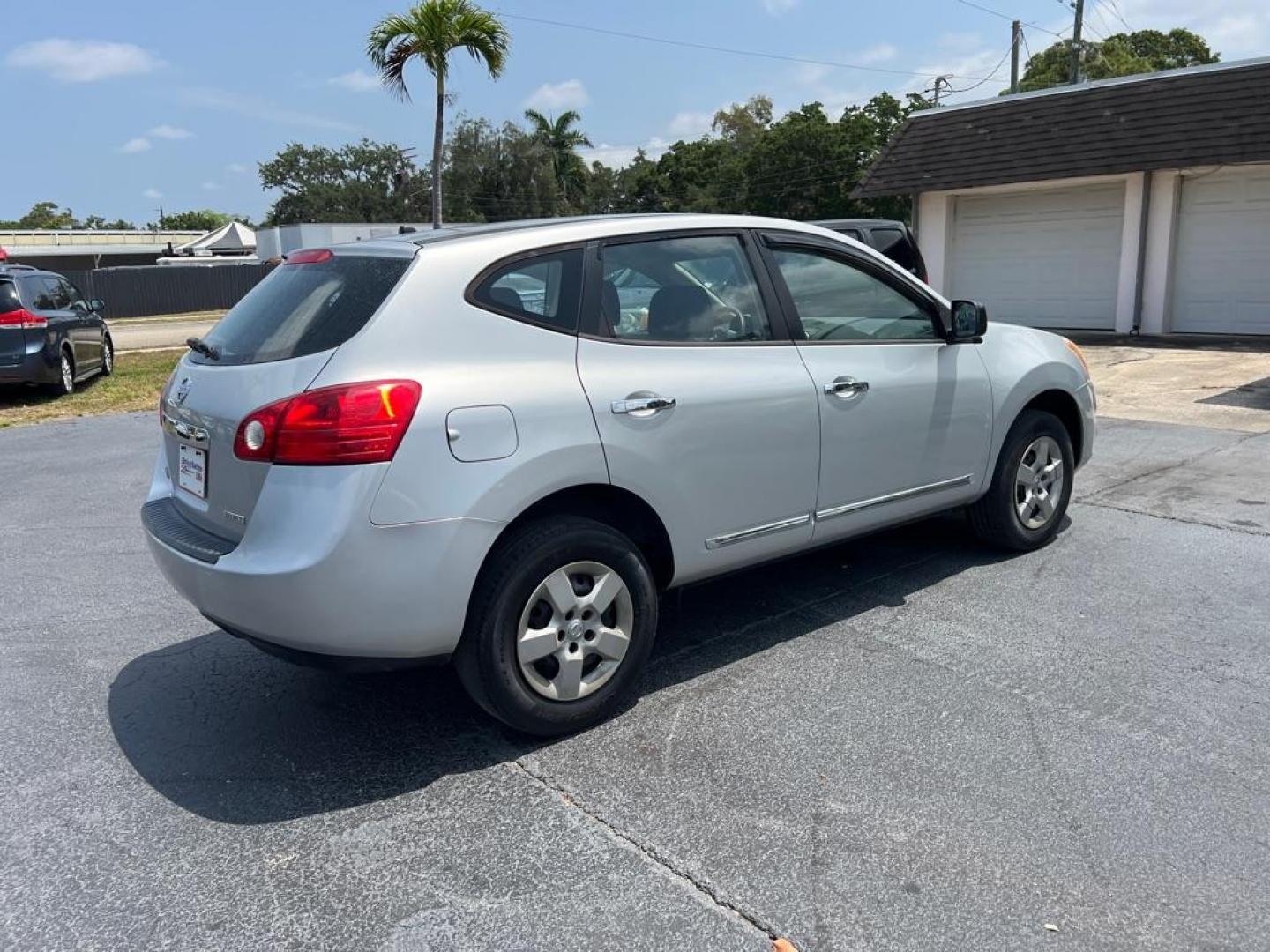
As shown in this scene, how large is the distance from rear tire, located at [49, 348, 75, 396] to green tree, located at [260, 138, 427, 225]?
57.8 m

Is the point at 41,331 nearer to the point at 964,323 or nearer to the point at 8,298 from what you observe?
the point at 8,298

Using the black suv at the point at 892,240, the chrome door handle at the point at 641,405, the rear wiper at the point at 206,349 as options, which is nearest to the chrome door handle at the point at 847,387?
the chrome door handle at the point at 641,405

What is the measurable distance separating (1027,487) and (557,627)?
9.99 feet

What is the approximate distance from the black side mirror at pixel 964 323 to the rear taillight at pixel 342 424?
2.78 m

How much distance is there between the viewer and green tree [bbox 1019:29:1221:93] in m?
50.1

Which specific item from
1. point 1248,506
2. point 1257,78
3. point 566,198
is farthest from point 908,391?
point 566,198

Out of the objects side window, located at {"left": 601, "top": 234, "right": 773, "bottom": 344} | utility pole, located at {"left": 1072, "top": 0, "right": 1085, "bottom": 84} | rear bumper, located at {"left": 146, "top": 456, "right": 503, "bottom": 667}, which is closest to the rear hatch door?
rear bumper, located at {"left": 146, "top": 456, "right": 503, "bottom": 667}

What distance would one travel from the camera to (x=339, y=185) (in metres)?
75.4

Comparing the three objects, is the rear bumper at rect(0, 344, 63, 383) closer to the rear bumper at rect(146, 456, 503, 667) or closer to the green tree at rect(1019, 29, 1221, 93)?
the rear bumper at rect(146, 456, 503, 667)

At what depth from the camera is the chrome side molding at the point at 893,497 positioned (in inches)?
172

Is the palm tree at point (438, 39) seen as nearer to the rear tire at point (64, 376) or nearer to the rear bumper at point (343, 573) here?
the rear tire at point (64, 376)

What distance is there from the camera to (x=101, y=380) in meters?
14.9

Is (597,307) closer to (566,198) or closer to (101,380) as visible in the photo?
(101,380)

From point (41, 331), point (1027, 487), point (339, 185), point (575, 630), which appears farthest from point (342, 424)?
point (339, 185)
